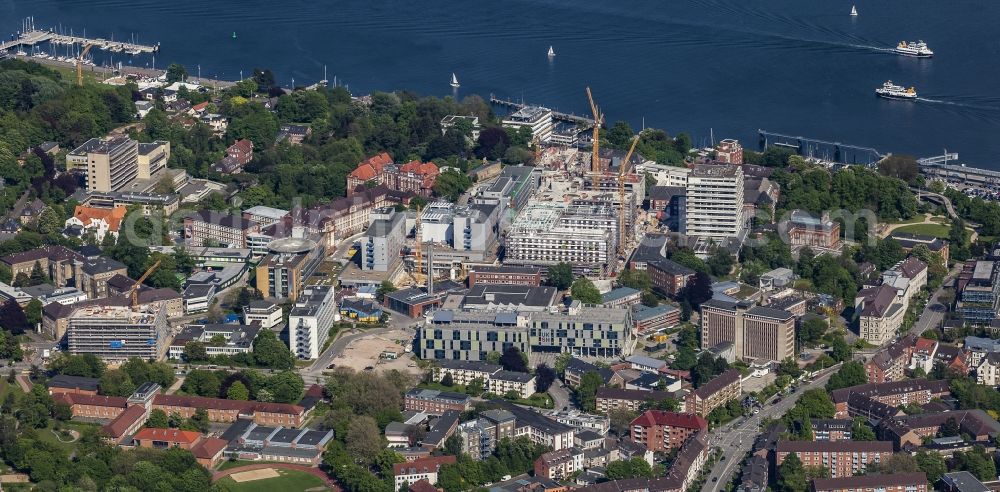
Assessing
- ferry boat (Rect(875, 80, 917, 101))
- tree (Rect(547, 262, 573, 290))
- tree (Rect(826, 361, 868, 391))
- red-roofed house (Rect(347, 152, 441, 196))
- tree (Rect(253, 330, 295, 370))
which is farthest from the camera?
ferry boat (Rect(875, 80, 917, 101))

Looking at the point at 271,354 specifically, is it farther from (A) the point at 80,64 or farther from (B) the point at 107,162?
(A) the point at 80,64

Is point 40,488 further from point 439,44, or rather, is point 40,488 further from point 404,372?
point 439,44

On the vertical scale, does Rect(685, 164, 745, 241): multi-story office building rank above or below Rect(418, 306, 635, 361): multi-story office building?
above

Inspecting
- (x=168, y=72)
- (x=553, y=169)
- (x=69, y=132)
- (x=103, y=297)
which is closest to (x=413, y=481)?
(x=103, y=297)

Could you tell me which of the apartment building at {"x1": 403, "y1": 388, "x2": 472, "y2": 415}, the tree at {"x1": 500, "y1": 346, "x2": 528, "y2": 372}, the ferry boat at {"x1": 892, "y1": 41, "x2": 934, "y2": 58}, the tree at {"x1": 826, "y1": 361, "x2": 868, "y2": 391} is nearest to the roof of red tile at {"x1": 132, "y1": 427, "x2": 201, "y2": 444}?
the apartment building at {"x1": 403, "y1": 388, "x2": 472, "y2": 415}

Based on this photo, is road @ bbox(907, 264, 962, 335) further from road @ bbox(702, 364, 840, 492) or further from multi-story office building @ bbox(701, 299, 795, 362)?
road @ bbox(702, 364, 840, 492)
